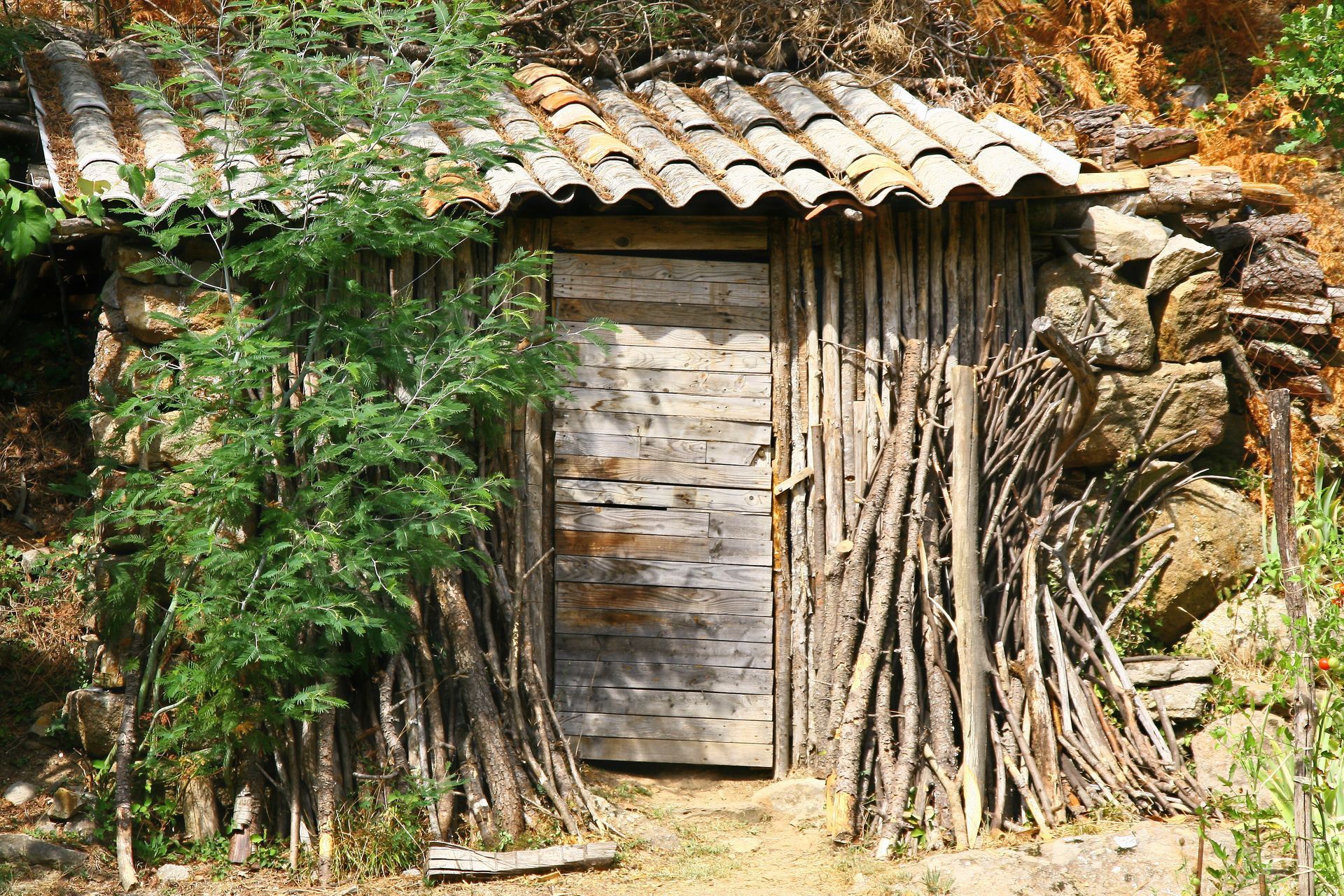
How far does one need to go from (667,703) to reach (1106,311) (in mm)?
3110

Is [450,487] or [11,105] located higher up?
[11,105]

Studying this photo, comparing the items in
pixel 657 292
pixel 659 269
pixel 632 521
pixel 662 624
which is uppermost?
pixel 659 269

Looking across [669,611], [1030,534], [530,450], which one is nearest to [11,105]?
[530,450]

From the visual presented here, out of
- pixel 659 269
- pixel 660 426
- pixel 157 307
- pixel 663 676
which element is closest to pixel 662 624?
pixel 663 676

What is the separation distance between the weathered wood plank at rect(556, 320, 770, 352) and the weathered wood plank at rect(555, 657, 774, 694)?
5.37 ft

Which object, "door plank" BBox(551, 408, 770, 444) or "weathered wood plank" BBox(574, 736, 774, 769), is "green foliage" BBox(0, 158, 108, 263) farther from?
"weathered wood plank" BBox(574, 736, 774, 769)

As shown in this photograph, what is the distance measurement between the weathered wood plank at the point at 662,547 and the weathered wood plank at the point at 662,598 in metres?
0.16

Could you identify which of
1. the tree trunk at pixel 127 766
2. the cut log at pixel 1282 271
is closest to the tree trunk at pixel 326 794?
the tree trunk at pixel 127 766

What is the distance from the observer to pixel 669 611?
6.23 meters

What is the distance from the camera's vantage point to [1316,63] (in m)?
7.21

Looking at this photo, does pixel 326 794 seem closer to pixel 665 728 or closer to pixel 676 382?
pixel 665 728

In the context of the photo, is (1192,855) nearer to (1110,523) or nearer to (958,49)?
(1110,523)

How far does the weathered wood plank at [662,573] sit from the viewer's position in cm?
617

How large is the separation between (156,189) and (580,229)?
2009 millimetres
